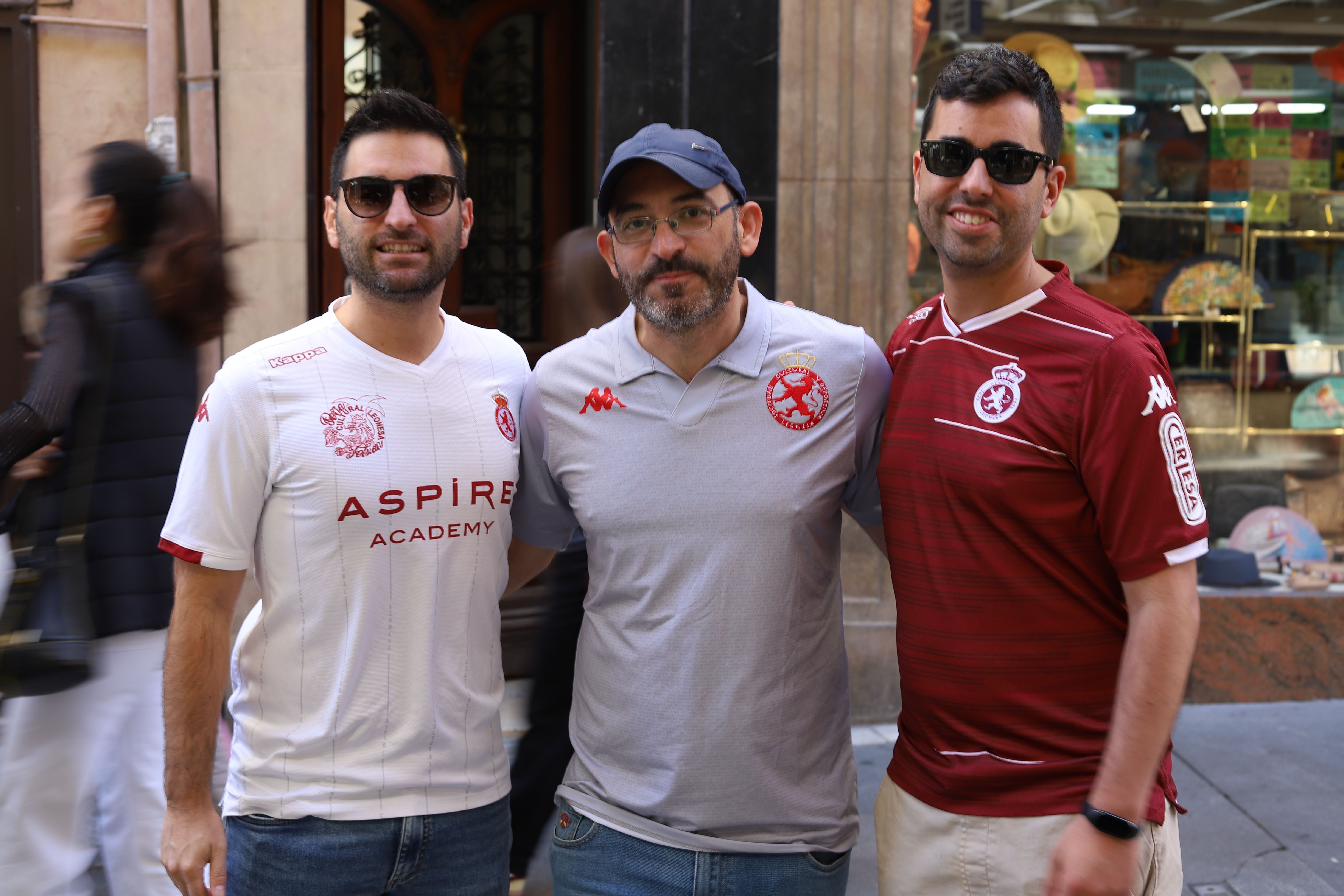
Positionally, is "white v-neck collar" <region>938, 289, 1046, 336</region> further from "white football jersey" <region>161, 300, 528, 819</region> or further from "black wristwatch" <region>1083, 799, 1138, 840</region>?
"white football jersey" <region>161, 300, 528, 819</region>

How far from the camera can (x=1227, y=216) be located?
6.49m

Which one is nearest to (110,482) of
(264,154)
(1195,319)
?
(264,154)

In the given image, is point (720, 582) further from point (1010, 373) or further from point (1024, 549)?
point (1010, 373)

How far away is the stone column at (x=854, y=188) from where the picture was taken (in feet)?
18.5

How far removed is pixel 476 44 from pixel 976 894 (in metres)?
5.29

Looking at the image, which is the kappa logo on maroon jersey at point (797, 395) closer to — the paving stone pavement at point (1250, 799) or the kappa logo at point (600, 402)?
the kappa logo at point (600, 402)

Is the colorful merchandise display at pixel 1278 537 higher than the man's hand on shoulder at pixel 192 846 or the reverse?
the reverse

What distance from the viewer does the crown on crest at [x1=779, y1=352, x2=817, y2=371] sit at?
2.42 meters

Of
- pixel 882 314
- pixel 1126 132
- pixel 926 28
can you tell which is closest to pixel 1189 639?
pixel 882 314

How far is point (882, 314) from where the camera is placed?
18.9ft

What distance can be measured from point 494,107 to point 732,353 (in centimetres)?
443

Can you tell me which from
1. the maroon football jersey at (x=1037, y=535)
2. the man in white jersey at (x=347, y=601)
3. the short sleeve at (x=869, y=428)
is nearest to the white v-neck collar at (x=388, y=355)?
the man in white jersey at (x=347, y=601)

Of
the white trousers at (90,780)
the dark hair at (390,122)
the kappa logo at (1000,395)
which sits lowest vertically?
the white trousers at (90,780)

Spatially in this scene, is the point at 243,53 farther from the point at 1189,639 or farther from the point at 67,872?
the point at 1189,639
